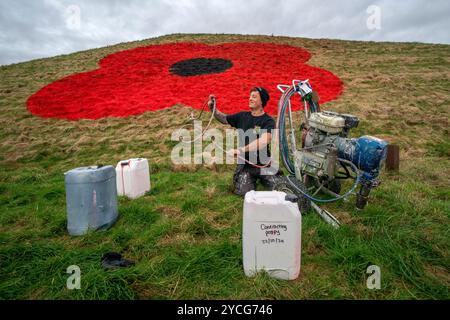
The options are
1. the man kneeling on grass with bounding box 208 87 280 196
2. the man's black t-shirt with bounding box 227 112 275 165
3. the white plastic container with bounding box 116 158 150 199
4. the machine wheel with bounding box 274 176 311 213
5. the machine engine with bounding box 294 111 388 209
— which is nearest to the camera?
the machine engine with bounding box 294 111 388 209

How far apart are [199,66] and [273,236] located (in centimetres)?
1304

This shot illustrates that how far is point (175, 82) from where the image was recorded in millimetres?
11953

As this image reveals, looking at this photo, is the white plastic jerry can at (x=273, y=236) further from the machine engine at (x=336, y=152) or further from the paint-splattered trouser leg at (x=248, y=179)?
the paint-splattered trouser leg at (x=248, y=179)

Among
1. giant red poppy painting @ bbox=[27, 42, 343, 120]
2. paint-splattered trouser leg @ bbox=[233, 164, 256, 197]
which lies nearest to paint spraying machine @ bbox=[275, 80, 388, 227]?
paint-splattered trouser leg @ bbox=[233, 164, 256, 197]

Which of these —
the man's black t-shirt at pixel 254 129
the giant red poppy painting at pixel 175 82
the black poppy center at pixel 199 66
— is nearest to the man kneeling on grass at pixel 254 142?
→ the man's black t-shirt at pixel 254 129

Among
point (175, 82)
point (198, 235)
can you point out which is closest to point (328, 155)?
point (198, 235)

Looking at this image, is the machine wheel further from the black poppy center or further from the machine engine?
the black poppy center

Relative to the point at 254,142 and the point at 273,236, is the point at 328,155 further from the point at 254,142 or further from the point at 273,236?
the point at 273,236

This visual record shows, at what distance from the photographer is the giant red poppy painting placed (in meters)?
9.97

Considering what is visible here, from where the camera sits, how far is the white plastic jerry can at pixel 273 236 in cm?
206

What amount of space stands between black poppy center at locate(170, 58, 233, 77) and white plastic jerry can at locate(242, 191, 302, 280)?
454 inches
